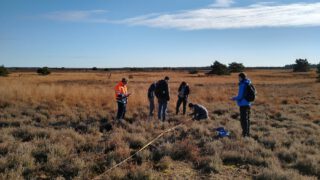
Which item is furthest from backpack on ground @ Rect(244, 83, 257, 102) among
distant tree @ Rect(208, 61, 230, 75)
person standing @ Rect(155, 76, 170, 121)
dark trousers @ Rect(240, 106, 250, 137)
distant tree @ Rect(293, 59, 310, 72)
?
distant tree @ Rect(293, 59, 310, 72)

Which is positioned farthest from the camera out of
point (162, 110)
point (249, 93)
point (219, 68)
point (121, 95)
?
point (219, 68)

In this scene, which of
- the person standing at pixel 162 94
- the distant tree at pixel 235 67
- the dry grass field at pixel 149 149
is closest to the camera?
the dry grass field at pixel 149 149

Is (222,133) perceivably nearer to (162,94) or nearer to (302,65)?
(162,94)

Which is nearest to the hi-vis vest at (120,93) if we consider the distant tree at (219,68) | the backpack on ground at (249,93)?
the backpack on ground at (249,93)

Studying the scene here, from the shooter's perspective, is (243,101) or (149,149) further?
(243,101)

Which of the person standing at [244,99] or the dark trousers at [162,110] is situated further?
the dark trousers at [162,110]

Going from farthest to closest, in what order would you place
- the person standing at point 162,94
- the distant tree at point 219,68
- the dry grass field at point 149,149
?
the distant tree at point 219,68, the person standing at point 162,94, the dry grass field at point 149,149

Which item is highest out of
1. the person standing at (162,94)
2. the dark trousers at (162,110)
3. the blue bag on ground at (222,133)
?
the person standing at (162,94)

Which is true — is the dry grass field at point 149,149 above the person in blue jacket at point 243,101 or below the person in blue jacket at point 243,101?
below

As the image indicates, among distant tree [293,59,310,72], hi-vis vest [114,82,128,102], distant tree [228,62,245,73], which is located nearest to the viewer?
hi-vis vest [114,82,128,102]

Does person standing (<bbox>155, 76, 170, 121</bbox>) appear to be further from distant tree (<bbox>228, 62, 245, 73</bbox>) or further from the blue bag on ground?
distant tree (<bbox>228, 62, 245, 73</bbox>)

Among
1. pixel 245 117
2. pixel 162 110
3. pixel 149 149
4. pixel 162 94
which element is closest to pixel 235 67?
pixel 162 110

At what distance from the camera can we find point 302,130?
12742 mm

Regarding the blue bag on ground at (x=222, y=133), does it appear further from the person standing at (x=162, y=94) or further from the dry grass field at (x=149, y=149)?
the person standing at (x=162, y=94)
